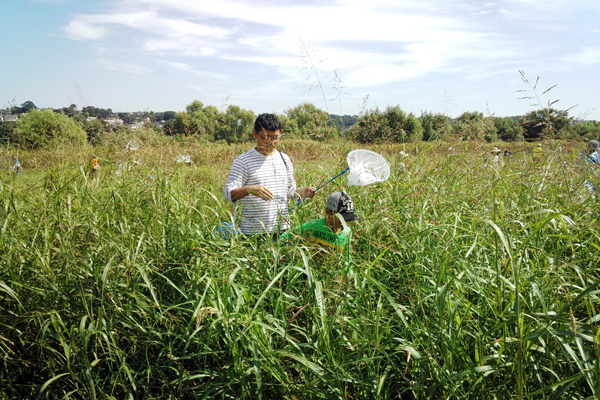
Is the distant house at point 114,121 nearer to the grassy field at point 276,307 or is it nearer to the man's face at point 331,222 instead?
the grassy field at point 276,307

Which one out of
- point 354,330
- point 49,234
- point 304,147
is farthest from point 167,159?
point 304,147

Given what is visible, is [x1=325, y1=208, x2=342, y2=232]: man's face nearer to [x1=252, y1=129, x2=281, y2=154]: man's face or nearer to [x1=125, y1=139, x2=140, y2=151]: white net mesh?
[x1=252, y1=129, x2=281, y2=154]: man's face

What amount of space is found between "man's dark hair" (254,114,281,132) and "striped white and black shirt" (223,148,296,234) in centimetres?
22

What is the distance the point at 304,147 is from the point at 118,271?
4.25 metres

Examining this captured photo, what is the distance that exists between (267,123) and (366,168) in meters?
0.86

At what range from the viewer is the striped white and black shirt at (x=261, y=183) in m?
2.51

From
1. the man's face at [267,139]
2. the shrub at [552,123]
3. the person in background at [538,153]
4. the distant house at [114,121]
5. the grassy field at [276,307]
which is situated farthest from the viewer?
the distant house at [114,121]

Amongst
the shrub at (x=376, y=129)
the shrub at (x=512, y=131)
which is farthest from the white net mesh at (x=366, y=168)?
the shrub at (x=512, y=131)

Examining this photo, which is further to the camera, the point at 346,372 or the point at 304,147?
the point at 304,147

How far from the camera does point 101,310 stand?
1.47 meters

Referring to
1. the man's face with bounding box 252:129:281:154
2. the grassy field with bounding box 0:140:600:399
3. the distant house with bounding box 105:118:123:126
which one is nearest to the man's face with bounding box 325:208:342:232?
the grassy field with bounding box 0:140:600:399

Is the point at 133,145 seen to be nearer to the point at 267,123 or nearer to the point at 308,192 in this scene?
the point at 267,123

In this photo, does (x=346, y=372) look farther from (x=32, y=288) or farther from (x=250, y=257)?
(x=32, y=288)

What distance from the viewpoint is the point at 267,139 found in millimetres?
2598
